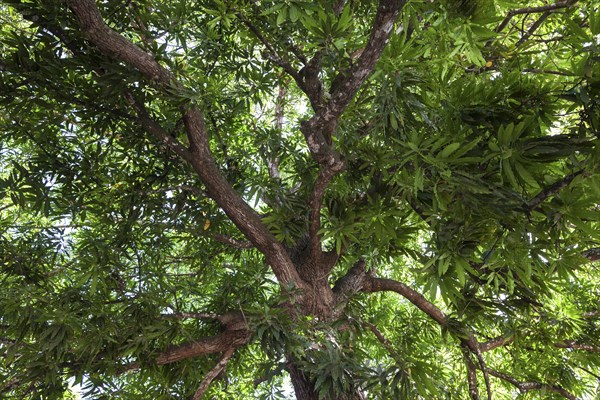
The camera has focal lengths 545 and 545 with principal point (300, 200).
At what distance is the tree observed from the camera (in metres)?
1.47

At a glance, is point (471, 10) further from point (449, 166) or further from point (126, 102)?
point (126, 102)

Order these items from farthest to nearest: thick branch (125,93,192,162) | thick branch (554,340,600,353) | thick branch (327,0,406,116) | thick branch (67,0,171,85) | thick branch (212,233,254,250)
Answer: thick branch (212,233,254,250)
thick branch (554,340,600,353)
thick branch (125,93,192,162)
thick branch (67,0,171,85)
thick branch (327,0,406,116)

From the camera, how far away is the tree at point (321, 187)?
1.47 meters

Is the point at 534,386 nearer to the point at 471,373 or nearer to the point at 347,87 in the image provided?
the point at 471,373

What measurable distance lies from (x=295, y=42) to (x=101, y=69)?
85 cm

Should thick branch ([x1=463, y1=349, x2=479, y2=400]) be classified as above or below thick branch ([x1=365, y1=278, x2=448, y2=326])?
below

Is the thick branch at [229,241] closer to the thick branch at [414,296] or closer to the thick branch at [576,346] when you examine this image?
→ the thick branch at [414,296]

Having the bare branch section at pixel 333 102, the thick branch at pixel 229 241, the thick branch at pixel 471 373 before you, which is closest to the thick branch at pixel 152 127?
the thick branch at pixel 229 241

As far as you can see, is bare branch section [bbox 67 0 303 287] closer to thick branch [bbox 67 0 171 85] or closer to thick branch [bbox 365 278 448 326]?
thick branch [bbox 67 0 171 85]

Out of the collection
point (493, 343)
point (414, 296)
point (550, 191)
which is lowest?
point (550, 191)

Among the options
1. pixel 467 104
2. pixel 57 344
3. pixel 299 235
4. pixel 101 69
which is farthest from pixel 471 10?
pixel 57 344

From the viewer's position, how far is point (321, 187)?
7.39 ft

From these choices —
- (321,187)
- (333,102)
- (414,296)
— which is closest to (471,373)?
(414,296)

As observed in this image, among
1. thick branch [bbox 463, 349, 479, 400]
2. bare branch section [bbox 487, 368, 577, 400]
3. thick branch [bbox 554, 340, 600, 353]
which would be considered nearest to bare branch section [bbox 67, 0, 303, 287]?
thick branch [bbox 463, 349, 479, 400]
